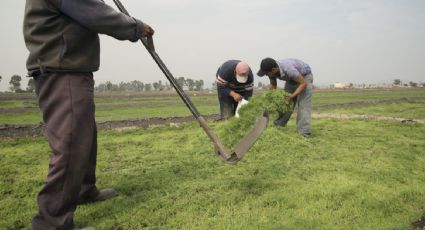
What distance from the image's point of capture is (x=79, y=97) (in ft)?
9.18

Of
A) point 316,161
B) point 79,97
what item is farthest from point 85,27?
point 316,161

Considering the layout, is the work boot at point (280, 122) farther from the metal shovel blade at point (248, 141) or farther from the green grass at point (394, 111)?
the green grass at point (394, 111)

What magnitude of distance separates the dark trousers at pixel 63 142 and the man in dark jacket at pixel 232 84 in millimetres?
3369

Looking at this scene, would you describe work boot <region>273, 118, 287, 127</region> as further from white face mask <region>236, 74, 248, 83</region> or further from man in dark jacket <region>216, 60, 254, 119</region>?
white face mask <region>236, 74, 248, 83</region>

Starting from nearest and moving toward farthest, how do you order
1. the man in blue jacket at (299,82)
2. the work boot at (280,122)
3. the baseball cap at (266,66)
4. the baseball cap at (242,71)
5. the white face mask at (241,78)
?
the baseball cap at (242,71), the white face mask at (241,78), the baseball cap at (266,66), the man in blue jacket at (299,82), the work boot at (280,122)

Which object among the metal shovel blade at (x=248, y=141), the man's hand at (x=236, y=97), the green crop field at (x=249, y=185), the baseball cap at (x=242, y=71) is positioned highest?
the baseball cap at (x=242, y=71)

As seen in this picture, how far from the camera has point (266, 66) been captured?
6406 mm

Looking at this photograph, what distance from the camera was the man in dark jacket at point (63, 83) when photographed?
8.76 ft

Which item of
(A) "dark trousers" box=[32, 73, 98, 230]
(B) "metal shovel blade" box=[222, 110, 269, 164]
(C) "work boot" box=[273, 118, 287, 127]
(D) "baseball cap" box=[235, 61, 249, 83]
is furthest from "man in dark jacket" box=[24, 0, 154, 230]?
(C) "work boot" box=[273, 118, 287, 127]

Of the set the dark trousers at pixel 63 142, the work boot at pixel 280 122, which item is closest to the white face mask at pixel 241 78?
the work boot at pixel 280 122

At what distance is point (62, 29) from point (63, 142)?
84cm

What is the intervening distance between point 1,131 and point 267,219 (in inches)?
392

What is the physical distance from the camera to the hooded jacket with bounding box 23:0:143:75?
8.77 feet

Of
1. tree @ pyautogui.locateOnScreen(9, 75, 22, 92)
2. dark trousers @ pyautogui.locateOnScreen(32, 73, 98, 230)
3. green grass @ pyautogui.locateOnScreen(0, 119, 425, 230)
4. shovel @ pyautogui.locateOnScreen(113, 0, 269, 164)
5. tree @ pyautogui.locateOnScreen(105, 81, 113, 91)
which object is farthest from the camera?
tree @ pyautogui.locateOnScreen(105, 81, 113, 91)
